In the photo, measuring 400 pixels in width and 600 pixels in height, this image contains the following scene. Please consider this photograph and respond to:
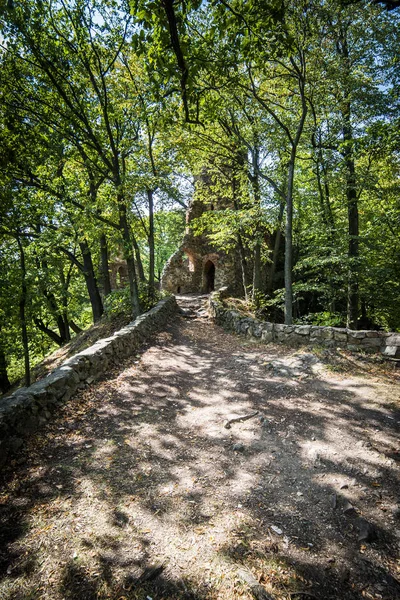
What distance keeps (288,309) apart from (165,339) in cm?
401

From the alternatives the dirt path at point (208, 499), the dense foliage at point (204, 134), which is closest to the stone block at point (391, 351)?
the dirt path at point (208, 499)

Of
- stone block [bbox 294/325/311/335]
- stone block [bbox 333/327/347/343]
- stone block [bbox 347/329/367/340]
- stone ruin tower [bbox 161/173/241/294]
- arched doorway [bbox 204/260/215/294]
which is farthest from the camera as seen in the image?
arched doorway [bbox 204/260/215/294]

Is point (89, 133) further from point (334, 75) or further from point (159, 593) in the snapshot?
point (159, 593)

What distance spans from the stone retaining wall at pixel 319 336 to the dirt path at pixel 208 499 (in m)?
1.35

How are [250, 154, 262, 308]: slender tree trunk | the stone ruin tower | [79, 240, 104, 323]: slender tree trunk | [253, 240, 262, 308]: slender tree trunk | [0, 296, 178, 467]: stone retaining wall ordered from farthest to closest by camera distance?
the stone ruin tower, [79, 240, 104, 323]: slender tree trunk, [253, 240, 262, 308]: slender tree trunk, [250, 154, 262, 308]: slender tree trunk, [0, 296, 178, 467]: stone retaining wall

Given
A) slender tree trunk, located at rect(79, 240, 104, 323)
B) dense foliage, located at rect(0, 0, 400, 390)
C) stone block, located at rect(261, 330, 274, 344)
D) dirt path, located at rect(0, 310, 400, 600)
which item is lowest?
dirt path, located at rect(0, 310, 400, 600)

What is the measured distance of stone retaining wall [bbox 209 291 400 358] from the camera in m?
5.95

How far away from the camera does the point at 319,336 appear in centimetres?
698

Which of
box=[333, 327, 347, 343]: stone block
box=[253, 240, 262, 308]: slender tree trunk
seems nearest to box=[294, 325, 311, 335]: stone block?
box=[333, 327, 347, 343]: stone block

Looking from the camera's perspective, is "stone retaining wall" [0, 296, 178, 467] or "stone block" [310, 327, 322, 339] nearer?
"stone retaining wall" [0, 296, 178, 467]

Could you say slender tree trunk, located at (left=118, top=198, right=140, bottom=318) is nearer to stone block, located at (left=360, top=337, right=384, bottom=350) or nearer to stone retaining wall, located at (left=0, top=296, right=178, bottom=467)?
stone retaining wall, located at (left=0, top=296, right=178, bottom=467)

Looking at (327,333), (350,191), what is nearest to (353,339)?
(327,333)

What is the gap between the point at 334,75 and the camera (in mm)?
7613

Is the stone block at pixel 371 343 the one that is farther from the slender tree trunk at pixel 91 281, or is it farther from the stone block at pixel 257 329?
the slender tree trunk at pixel 91 281
